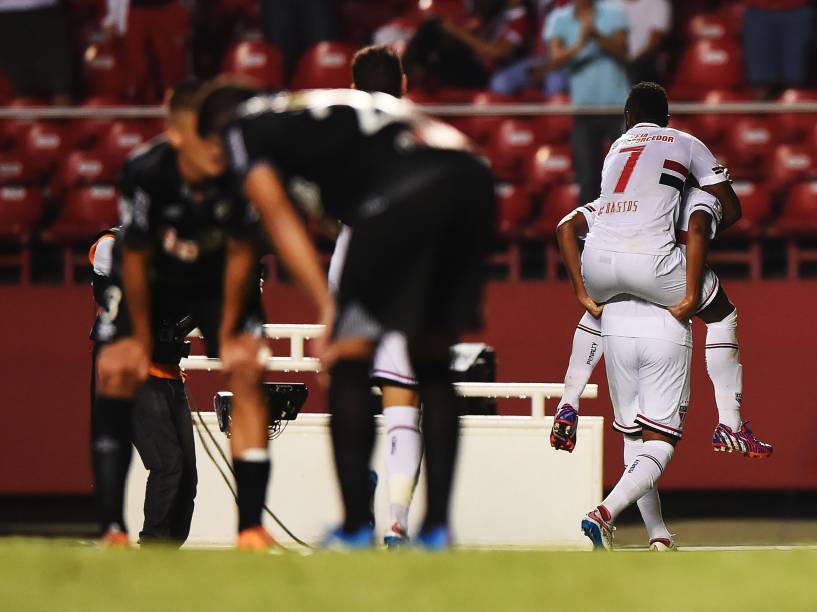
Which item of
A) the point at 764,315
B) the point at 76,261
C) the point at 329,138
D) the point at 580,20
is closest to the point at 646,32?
the point at 580,20

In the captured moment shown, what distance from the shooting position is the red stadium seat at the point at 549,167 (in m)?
10.0

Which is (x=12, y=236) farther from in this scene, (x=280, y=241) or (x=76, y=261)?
(x=280, y=241)

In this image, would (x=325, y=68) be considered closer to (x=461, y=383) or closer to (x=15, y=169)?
(x=15, y=169)

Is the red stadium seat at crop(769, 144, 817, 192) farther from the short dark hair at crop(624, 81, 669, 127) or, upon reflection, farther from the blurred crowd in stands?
the short dark hair at crop(624, 81, 669, 127)

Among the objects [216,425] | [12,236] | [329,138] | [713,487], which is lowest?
[713,487]

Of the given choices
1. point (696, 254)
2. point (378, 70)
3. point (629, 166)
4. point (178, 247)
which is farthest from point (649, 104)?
point (178, 247)

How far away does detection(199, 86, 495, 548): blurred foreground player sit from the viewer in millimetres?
4062

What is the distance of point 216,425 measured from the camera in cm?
795

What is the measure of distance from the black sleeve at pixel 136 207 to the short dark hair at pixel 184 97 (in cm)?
22

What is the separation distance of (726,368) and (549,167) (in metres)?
3.17

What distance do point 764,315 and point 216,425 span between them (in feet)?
12.8

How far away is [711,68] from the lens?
11641 millimetres

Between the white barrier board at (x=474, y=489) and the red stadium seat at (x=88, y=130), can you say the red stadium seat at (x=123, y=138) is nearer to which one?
the red stadium seat at (x=88, y=130)

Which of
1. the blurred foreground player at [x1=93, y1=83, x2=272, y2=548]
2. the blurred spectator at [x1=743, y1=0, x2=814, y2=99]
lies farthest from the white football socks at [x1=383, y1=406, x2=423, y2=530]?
the blurred spectator at [x1=743, y1=0, x2=814, y2=99]
